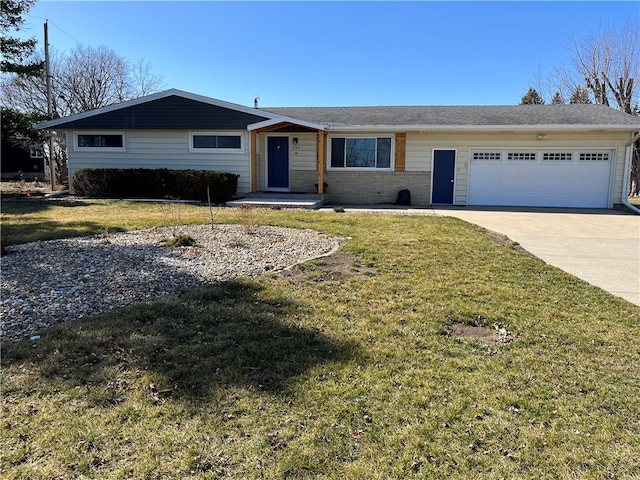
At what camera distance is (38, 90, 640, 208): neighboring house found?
1527 cm

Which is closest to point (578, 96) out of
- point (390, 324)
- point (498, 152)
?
point (498, 152)

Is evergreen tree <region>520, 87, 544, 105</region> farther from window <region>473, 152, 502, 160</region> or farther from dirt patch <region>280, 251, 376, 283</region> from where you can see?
dirt patch <region>280, 251, 376, 283</region>

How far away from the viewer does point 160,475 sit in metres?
2.14

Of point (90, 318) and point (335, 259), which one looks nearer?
point (90, 318)

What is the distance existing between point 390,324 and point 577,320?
1.86 m

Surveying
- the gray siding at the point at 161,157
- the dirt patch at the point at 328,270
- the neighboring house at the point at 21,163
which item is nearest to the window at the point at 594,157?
the gray siding at the point at 161,157

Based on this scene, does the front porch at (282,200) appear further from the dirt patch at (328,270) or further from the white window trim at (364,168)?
the dirt patch at (328,270)

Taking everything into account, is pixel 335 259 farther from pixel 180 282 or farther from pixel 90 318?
pixel 90 318

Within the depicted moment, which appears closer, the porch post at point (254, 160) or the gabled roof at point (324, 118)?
the gabled roof at point (324, 118)

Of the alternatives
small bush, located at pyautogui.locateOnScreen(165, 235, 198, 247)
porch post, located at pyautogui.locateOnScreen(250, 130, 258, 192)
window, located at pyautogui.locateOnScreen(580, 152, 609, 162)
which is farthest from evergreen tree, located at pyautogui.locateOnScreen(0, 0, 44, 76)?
window, located at pyautogui.locateOnScreen(580, 152, 609, 162)

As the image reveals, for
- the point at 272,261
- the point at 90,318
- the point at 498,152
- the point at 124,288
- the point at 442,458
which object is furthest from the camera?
the point at 498,152

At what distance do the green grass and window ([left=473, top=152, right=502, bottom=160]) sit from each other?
1169 centimetres

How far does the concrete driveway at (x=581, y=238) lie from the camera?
603cm

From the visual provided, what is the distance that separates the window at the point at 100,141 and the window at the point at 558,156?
1576 cm
